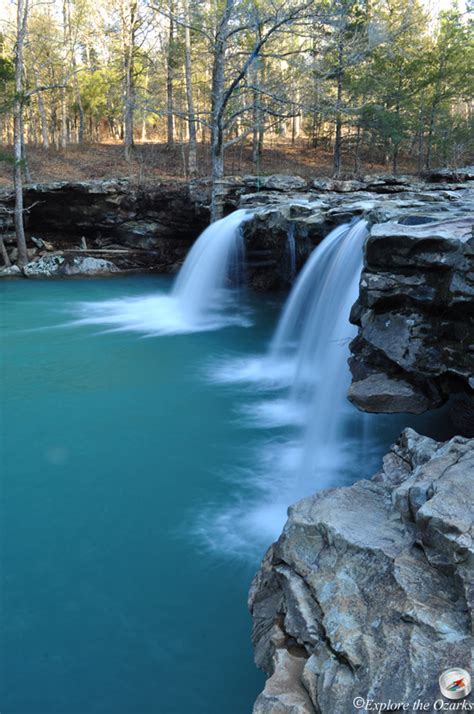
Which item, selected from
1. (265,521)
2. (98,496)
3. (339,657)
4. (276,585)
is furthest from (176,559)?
(339,657)

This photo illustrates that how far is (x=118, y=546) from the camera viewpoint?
16.6 feet

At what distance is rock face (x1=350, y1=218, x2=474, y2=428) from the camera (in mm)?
5422

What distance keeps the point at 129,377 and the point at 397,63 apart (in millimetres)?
21825

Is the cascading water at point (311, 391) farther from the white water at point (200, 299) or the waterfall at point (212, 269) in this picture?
the waterfall at point (212, 269)

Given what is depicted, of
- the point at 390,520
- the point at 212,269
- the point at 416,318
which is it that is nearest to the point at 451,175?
the point at 212,269

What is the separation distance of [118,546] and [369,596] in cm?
309

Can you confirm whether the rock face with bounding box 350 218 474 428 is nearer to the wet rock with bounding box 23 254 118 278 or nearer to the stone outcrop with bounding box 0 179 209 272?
the stone outcrop with bounding box 0 179 209 272

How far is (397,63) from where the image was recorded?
23406mm

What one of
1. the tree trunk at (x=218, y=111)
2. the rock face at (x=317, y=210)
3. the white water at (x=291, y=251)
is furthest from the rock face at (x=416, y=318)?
the tree trunk at (x=218, y=111)

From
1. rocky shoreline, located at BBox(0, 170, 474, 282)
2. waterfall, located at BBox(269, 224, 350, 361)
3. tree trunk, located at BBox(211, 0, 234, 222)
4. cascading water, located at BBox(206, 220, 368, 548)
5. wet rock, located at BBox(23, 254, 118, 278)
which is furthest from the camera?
wet rock, located at BBox(23, 254, 118, 278)

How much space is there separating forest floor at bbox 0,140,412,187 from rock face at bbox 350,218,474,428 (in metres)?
18.4

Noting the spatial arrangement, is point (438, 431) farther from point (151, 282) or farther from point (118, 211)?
point (118, 211)

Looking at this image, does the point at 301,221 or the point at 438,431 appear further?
the point at 301,221

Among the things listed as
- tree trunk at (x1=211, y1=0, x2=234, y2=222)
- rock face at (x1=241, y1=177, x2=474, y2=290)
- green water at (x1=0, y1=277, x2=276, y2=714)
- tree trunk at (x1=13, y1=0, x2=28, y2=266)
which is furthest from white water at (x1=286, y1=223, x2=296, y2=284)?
tree trunk at (x1=13, y1=0, x2=28, y2=266)
